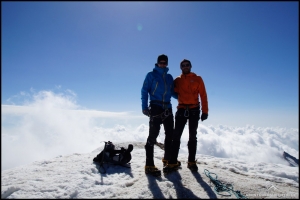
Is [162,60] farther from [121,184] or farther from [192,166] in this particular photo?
[121,184]

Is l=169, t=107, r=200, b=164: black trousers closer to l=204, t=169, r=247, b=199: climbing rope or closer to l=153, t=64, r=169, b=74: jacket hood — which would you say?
l=204, t=169, r=247, b=199: climbing rope

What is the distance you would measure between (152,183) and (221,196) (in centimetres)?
186

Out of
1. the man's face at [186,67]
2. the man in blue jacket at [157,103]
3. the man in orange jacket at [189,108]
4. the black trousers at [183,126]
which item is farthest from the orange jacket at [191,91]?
the man in blue jacket at [157,103]

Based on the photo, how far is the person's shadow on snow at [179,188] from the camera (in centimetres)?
441

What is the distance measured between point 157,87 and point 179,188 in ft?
10.9

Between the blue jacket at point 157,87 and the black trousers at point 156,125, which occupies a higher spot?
the blue jacket at point 157,87

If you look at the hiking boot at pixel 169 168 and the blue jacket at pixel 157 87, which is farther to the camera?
the blue jacket at pixel 157 87

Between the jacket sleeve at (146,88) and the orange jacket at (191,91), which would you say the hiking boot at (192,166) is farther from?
the jacket sleeve at (146,88)

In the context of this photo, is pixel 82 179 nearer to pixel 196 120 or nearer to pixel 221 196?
pixel 221 196

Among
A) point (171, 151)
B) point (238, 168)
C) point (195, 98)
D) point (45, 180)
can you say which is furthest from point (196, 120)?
point (45, 180)

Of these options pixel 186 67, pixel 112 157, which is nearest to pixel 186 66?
pixel 186 67

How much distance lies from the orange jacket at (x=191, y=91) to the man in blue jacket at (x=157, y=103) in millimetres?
502

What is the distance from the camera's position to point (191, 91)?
6.62 m

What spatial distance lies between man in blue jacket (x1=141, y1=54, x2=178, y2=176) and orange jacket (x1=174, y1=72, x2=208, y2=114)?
502mm
